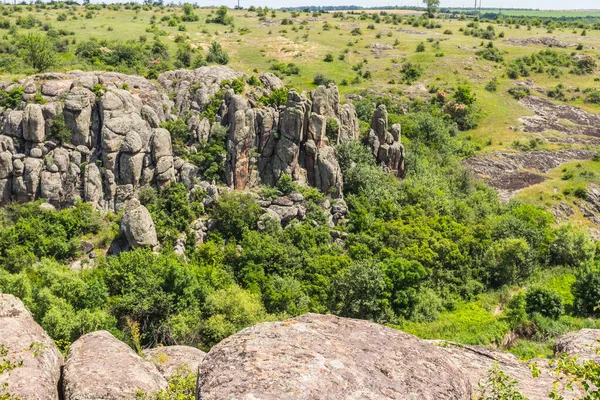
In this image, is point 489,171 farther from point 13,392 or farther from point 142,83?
point 13,392

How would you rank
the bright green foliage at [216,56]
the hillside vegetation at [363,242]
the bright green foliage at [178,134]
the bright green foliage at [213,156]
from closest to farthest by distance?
the hillside vegetation at [363,242], the bright green foliage at [213,156], the bright green foliage at [178,134], the bright green foliage at [216,56]

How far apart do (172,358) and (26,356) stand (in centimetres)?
788

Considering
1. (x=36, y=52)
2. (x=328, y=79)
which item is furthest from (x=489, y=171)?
(x=36, y=52)

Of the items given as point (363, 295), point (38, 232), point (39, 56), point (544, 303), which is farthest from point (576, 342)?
point (39, 56)

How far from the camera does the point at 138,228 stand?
Answer: 44.4m

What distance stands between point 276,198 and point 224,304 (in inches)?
696

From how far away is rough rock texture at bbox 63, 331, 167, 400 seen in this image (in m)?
18.4

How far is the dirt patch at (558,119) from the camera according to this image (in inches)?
3725

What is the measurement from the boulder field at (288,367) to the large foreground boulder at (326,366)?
0.10ft

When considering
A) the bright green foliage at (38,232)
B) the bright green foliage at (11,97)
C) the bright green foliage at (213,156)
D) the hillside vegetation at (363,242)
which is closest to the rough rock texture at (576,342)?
Result: the hillside vegetation at (363,242)

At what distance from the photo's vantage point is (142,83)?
56750 mm

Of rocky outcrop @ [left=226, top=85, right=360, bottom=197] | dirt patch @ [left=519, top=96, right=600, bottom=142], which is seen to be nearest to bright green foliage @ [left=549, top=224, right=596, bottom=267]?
rocky outcrop @ [left=226, top=85, right=360, bottom=197]

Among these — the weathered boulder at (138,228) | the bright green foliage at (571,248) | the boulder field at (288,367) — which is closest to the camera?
the boulder field at (288,367)

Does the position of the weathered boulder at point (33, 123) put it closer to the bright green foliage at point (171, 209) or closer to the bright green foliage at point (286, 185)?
the bright green foliage at point (171, 209)
